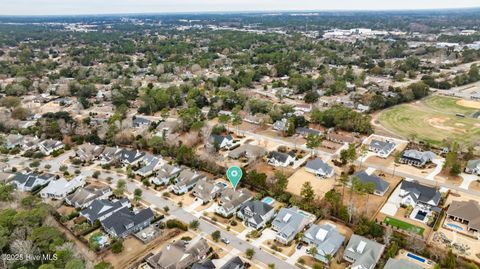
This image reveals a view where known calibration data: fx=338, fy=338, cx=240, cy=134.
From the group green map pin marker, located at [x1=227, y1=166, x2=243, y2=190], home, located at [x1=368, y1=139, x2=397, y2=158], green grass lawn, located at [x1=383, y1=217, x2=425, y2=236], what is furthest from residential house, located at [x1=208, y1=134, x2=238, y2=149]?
green grass lawn, located at [x1=383, y1=217, x2=425, y2=236]

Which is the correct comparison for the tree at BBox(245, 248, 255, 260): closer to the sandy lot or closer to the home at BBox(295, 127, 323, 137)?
the sandy lot

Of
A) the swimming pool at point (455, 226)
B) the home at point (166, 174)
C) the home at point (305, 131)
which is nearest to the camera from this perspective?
the swimming pool at point (455, 226)

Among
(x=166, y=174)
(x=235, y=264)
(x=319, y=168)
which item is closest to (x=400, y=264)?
(x=235, y=264)

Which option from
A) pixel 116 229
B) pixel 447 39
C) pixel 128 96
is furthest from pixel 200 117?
pixel 447 39

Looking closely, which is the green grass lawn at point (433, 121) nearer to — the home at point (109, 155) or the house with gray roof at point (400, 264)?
the house with gray roof at point (400, 264)

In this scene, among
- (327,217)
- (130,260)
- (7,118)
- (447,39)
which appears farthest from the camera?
(447,39)

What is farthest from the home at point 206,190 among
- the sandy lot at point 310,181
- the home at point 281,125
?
the home at point 281,125

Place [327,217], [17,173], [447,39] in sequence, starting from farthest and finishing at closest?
1. [447,39]
2. [17,173]
3. [327,217]

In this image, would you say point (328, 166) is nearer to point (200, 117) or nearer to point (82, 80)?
point (200, 117)
